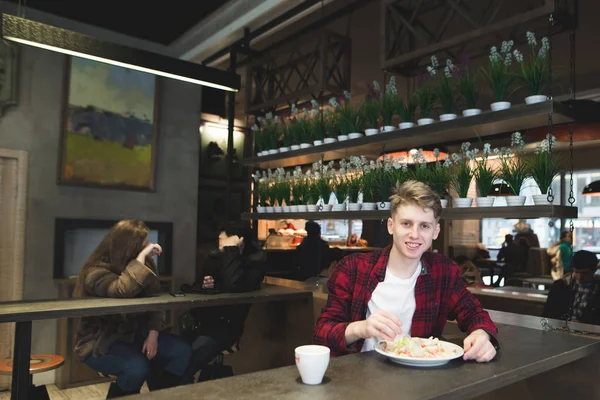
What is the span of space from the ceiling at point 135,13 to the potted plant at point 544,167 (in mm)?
3538

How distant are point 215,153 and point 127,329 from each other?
3.55 meters

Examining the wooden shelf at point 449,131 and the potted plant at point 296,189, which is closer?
the wooden shelf at point 449,131

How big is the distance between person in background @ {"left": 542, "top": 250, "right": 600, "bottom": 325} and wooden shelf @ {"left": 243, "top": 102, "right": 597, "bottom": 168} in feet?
4.99

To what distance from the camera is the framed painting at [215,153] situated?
20.5 feet

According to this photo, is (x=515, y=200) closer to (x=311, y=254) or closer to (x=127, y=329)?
(x=127, y=329)

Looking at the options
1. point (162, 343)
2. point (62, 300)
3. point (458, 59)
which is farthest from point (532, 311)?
point (62, 300)

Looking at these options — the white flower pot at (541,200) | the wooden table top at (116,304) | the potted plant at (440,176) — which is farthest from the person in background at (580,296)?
the wooden table top at (116,304)

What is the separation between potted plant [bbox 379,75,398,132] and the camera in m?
3.30

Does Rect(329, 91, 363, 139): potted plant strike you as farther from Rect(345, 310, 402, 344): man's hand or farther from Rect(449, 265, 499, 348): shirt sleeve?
Rect(345, 310, 402, 344): man's hand

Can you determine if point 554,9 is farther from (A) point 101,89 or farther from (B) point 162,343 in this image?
(A) point 101,89

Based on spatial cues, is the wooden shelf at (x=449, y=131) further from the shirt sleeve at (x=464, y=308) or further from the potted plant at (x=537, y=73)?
the shirt sleeve at (x=464, y=308)

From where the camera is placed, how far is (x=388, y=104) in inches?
131

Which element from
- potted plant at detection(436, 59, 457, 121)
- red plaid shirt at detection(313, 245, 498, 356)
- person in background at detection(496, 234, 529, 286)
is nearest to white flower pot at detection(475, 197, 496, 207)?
potted plant at detection(436, 59, 457, 121)

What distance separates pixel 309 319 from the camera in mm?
3793
